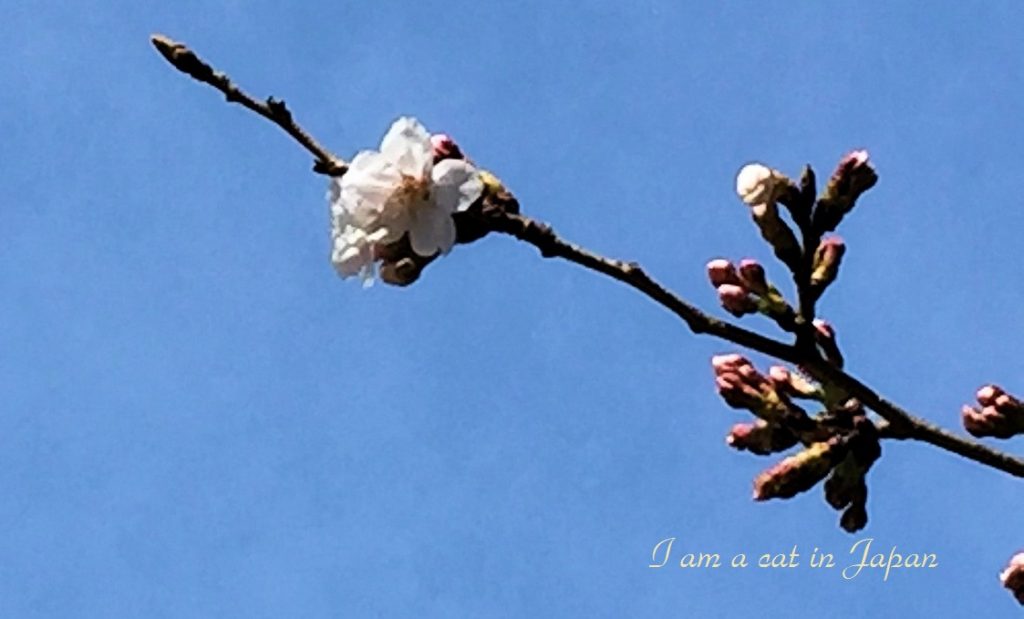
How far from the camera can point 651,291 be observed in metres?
2.78

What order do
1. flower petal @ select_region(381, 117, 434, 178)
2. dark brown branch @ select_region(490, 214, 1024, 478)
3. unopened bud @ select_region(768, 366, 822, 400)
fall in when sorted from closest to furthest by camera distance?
1. dark brown branch @ select_region(490, 214, 1024, 478)
2. flower petal @ select_region(381, 117, 434, 178)
3. unopened bud @ select_region(768, 366, 822, 400)

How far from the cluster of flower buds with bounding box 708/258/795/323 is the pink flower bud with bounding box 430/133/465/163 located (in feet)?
2.00

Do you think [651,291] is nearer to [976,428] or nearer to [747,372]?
[747,372]

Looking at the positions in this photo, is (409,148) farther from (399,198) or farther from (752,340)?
(752,340)

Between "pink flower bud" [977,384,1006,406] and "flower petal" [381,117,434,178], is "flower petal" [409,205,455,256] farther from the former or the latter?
"pink flower bud" [977,384,1006,406]

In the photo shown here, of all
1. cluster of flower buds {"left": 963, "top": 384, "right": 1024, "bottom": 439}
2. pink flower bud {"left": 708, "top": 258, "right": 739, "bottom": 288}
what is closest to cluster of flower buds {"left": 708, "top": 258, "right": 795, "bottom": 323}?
pink flower bud {"left": 708, "top": 258, "right": 739, "bottom": 288}

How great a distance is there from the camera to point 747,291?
334 centimetres

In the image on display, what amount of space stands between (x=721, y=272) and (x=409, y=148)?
0.73 m

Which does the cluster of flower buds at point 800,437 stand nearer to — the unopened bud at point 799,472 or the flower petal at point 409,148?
the unopened bud at point 799,472

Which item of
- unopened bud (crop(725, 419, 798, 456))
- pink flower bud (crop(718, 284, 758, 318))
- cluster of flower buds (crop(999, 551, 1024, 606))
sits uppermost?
pink flower bud (crop(718, 284, 758, 318))

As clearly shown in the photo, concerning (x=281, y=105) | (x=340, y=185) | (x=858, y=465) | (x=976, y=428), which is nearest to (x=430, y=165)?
(x=340, y=185)

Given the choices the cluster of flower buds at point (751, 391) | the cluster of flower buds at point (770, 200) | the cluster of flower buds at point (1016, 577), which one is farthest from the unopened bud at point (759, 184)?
the cluster of flower buds at point (1016, 577)

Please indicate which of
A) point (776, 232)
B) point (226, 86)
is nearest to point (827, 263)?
Answer: point (776, 232)

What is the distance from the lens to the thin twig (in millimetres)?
2791
